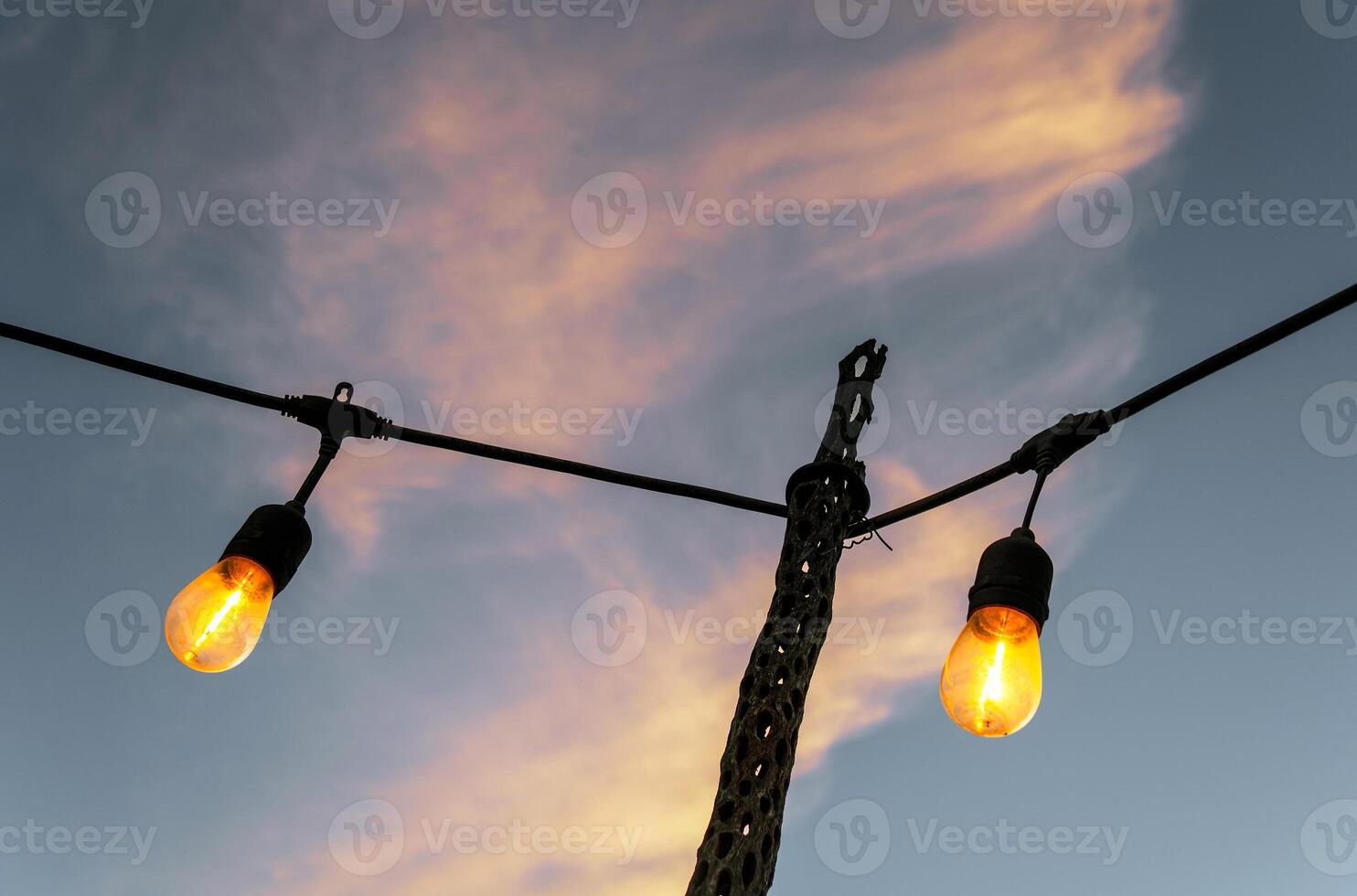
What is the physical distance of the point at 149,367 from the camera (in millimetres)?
4473

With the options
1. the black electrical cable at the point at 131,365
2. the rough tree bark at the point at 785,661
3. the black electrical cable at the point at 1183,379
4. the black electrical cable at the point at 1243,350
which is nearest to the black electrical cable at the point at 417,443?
the black electrical cable at the point at 131,365

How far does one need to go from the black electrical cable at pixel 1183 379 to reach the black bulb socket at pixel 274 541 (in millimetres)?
2335

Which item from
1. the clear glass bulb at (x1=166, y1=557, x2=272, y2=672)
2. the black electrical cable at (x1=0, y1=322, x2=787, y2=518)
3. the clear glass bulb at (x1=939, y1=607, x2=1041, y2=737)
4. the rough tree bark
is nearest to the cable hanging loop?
the black electrical cable at (x1=0, y1=322, x2=787, y2=518)

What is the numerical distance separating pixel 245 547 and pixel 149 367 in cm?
97

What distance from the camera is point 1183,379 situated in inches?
151

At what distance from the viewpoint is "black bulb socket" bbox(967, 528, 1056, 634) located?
3.64m

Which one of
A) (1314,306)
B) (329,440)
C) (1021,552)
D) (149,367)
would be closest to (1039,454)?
(1021,552)

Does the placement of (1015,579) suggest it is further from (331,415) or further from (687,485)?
(331,415)

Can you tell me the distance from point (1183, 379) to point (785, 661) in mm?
1788

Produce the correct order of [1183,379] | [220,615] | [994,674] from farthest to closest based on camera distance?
[220,615], [1183,379], [994,674]

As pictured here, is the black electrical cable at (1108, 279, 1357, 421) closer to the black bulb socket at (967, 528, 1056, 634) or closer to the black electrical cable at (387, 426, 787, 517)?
the black bulb socket at (967, 528, 1056, 634)

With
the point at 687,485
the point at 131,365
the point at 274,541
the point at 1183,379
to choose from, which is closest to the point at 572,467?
the point at 687,485

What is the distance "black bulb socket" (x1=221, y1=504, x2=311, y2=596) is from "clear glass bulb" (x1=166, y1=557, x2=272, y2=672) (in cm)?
3

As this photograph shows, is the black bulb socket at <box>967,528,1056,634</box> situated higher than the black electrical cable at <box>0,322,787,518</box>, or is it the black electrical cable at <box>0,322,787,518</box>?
the black electrical cable at <box>0,322,787,518</box>
